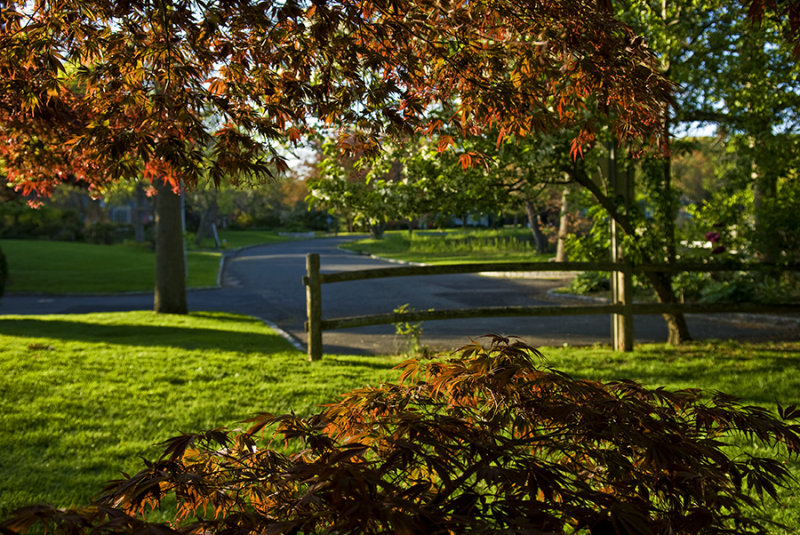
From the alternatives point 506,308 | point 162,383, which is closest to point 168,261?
point 162,383

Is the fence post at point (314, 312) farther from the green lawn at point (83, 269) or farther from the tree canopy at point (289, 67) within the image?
the green lawn at point (83, 269)

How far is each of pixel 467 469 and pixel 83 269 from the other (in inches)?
1134

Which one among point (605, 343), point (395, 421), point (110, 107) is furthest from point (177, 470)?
point (605, 343)

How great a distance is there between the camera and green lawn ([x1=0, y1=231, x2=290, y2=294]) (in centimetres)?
2228

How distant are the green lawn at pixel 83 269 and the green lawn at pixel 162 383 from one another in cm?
1166

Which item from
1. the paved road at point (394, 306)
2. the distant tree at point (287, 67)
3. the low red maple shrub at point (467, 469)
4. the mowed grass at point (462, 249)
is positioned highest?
the distant tree at point (287, 67)

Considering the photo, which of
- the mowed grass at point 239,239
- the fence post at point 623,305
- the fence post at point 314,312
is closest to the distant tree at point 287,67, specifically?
the fence post at point 314,312

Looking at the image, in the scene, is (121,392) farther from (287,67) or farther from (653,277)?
(653,277)

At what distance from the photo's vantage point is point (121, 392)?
7.05m

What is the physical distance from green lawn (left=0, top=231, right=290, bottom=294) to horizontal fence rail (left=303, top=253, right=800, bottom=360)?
47.7ft

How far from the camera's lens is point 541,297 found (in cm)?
1794

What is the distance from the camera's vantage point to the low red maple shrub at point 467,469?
1.74m

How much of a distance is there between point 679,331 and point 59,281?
21604 millimetres

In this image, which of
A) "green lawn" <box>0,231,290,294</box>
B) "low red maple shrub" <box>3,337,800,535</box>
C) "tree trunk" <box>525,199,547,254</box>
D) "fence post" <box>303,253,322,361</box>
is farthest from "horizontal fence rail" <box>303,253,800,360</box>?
"tree trunk" <box>525,199,547,254</box>
